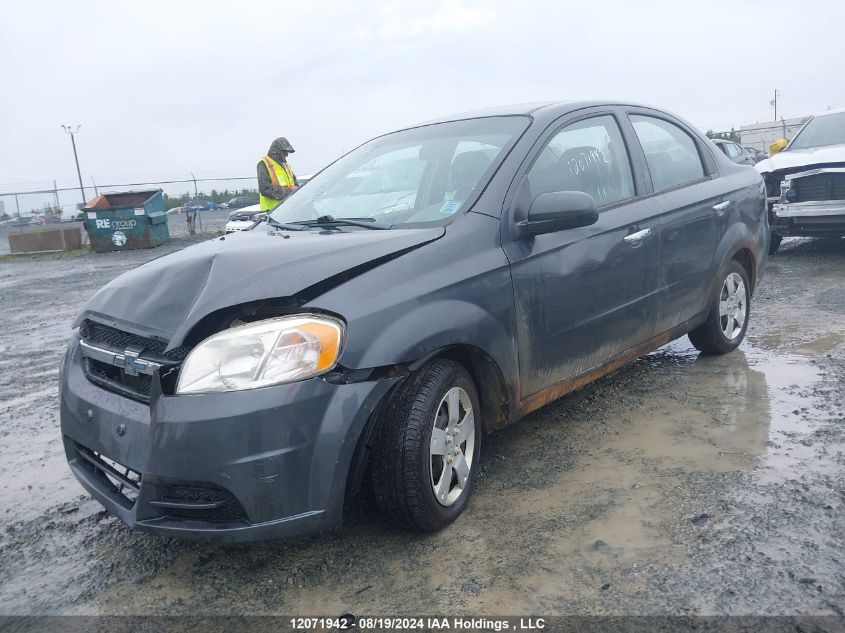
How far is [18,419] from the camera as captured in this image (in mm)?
4523

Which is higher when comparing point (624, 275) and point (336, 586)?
point (624, 275)

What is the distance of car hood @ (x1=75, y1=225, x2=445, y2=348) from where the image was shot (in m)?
2.50

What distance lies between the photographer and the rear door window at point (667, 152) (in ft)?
13.5

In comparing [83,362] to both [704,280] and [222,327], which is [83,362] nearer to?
[222,327]

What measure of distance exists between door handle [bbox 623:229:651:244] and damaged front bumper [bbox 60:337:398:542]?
1747mm

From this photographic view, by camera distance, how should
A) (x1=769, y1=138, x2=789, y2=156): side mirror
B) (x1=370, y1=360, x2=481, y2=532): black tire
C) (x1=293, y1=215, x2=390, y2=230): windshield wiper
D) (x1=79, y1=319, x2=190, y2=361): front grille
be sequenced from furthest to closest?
(x1=769, y1=138, x2=789, y2=156): side mirror < (x1=293, y1=215, x2=390, y2=230): windshield wiper < (x1=370, y1=360, x2=481, y2=532): black tire < (x1=79, y1=319, x2=190, y2=361): front grille

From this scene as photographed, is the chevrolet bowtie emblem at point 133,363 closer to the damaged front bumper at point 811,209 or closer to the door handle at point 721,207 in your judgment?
the door handle at point 721,207

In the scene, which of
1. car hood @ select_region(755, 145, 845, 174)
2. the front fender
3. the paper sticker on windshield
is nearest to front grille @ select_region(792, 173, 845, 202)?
car hood @ select_region(755, 145, 845, 174)

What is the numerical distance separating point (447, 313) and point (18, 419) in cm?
323

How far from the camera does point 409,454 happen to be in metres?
2.57

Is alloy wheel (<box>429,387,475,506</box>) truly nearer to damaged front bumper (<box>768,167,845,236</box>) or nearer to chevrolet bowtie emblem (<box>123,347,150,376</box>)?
chevrolet bowtie emblem (<box>123,347,150,376</box>)

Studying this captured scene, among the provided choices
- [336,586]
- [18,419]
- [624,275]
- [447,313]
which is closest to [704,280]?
[624,275]

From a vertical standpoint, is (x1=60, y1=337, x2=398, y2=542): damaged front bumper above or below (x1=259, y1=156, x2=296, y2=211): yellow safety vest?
below

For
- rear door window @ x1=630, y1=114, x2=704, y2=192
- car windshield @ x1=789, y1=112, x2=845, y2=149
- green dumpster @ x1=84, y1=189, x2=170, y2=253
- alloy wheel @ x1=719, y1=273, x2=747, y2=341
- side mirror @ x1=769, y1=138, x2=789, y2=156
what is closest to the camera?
rear door window @ x1=630, y1=114, x2=704, y2=192
